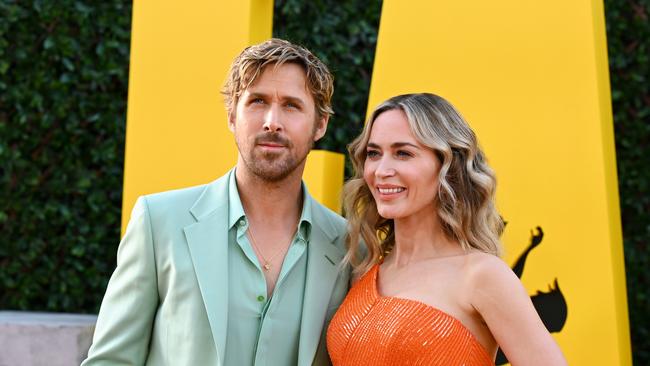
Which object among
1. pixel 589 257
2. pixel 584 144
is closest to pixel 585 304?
pixel 589 257

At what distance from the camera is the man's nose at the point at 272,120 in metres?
2.59

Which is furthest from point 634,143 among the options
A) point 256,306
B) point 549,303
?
point 256,306

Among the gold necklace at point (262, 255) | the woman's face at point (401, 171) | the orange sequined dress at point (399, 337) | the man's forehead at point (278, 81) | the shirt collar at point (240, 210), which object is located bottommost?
the orange sequined dress at point (399, 337)

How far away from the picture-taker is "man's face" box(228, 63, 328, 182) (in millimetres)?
2609

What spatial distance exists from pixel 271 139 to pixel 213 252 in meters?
0.39

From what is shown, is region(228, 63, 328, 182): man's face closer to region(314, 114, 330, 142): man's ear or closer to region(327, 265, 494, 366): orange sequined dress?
region(314, 114, 330, 142): man's ear

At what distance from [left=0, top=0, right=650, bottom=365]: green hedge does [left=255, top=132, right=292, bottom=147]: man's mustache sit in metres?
2.77

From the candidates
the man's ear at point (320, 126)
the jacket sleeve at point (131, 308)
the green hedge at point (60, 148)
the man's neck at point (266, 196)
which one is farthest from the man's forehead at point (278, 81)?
the green hedge at point (60, 148)

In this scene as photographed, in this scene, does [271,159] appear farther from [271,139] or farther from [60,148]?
[60,148]

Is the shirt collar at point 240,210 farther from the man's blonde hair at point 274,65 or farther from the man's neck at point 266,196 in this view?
the man's blonde hair at point 274,65

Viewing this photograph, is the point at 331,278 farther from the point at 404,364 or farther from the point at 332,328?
the point at 404,364

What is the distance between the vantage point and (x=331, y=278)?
2764 millimetres

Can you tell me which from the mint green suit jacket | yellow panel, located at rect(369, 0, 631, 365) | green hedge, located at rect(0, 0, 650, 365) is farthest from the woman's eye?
green hedge, located at rect(0, 0, 650, 365)

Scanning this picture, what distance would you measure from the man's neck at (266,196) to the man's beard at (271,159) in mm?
61
